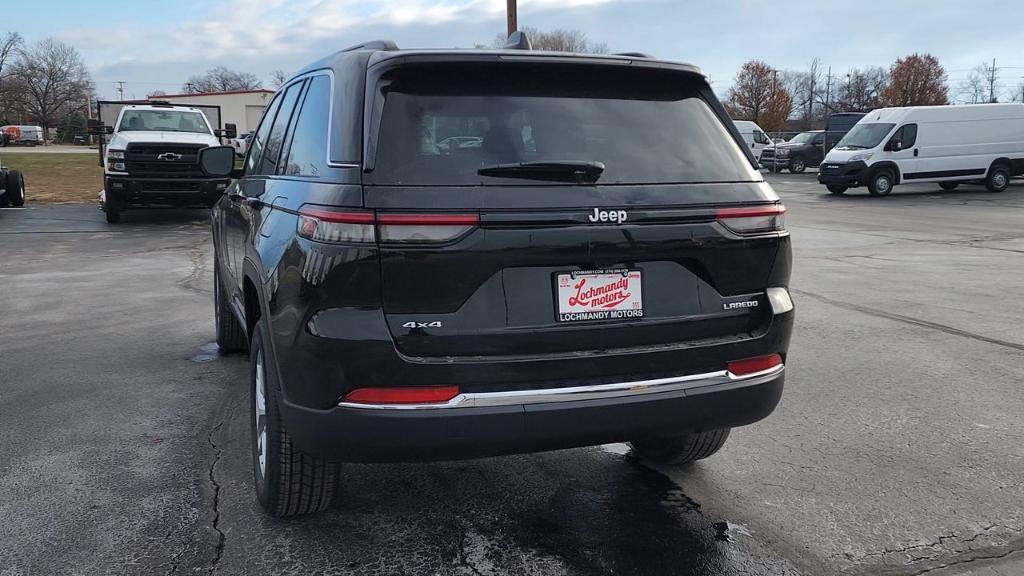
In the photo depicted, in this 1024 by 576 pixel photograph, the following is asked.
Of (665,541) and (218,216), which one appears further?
(218,216)

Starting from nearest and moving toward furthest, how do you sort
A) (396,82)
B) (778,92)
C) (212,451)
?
1. (396,82)
2. (212,451)
3. (778,92)

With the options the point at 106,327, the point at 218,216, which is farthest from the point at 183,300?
the point at 218,216

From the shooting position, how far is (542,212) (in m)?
2.68

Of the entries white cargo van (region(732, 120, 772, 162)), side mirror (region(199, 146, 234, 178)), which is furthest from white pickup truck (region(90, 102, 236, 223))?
white cargo van (region(732, 120, 772, 162))

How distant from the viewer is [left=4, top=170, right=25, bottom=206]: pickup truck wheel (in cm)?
1788

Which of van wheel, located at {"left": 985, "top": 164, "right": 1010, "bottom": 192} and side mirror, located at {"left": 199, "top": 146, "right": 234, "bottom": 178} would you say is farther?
van wheel, located at {"left": 985, "top": 164, "right": 1010, "bottom": 192}

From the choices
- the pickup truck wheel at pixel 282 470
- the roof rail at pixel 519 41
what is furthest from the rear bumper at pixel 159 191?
the pickup truck wheel at pixel 282 470

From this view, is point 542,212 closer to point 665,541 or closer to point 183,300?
point 665,541

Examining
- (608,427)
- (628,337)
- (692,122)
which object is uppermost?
(692,122)

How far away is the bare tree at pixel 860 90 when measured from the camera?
89981mm

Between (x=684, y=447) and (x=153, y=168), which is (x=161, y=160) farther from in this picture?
(x=684, y=447)

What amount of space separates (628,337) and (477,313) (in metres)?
0.55

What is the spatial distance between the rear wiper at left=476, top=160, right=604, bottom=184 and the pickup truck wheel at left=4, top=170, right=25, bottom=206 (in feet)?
60.8

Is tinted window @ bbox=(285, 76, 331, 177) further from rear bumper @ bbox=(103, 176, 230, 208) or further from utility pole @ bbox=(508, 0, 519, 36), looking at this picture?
utility pole @ bbox=(508, 0, 519, 36)
